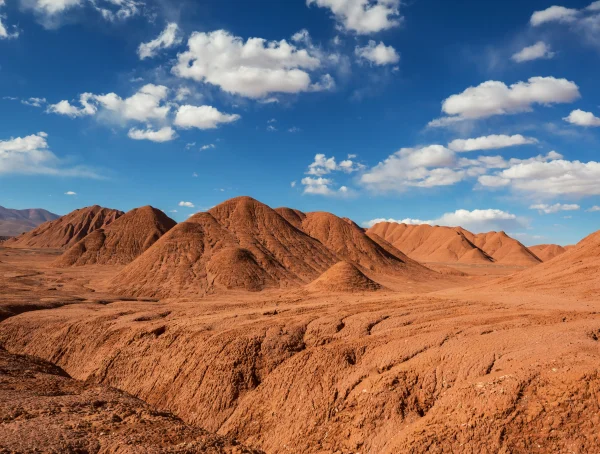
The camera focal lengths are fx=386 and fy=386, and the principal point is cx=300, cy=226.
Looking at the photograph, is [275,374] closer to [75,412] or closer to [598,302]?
[75,412]

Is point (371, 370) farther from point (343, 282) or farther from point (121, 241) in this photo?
point (121, 241)

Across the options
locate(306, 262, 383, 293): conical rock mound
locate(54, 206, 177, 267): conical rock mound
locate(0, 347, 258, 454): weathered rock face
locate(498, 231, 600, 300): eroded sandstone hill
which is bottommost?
locate(0, 347, 258, 454): weathered rock face

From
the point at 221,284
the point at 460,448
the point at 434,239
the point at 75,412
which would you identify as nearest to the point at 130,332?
the point at 75,412

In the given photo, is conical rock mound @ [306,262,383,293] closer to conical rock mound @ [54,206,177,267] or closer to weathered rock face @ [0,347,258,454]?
weathered rock face @ [0,347,258,454]

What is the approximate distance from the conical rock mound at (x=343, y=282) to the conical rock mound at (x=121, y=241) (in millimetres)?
42906

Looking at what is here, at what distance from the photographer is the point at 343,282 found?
107 ft

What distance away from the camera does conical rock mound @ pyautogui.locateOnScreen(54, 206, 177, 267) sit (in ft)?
202

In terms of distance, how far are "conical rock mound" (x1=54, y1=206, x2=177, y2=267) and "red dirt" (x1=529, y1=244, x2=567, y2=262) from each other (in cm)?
12656

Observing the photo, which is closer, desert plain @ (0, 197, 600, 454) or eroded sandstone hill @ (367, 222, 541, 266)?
desert plain @ (0, 197, 600, 454)

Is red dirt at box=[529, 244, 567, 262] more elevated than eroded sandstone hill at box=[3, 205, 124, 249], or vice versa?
eroded sandstone hill at box=[3, 205, 124, 249]

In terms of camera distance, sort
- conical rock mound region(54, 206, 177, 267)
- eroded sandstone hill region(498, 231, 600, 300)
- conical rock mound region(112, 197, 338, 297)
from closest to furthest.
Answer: eroded sandstone hill region(498, 231, 600, 300) < conical rock mound region(112, 197, 338, 297) < conical rock mound region(54, 206, 177, 267)

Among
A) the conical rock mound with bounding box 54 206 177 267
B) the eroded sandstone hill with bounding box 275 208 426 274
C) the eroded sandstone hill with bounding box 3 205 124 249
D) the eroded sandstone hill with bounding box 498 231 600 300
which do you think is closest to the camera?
the eroded sandstone hill with bounding box 498 231 600 300

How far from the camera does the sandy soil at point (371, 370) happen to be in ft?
24.8

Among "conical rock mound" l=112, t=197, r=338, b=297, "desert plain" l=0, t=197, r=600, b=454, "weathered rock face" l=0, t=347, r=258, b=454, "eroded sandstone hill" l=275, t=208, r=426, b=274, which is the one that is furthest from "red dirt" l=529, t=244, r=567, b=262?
"weathered rock face" l=0, t=347, r=258, b=454
